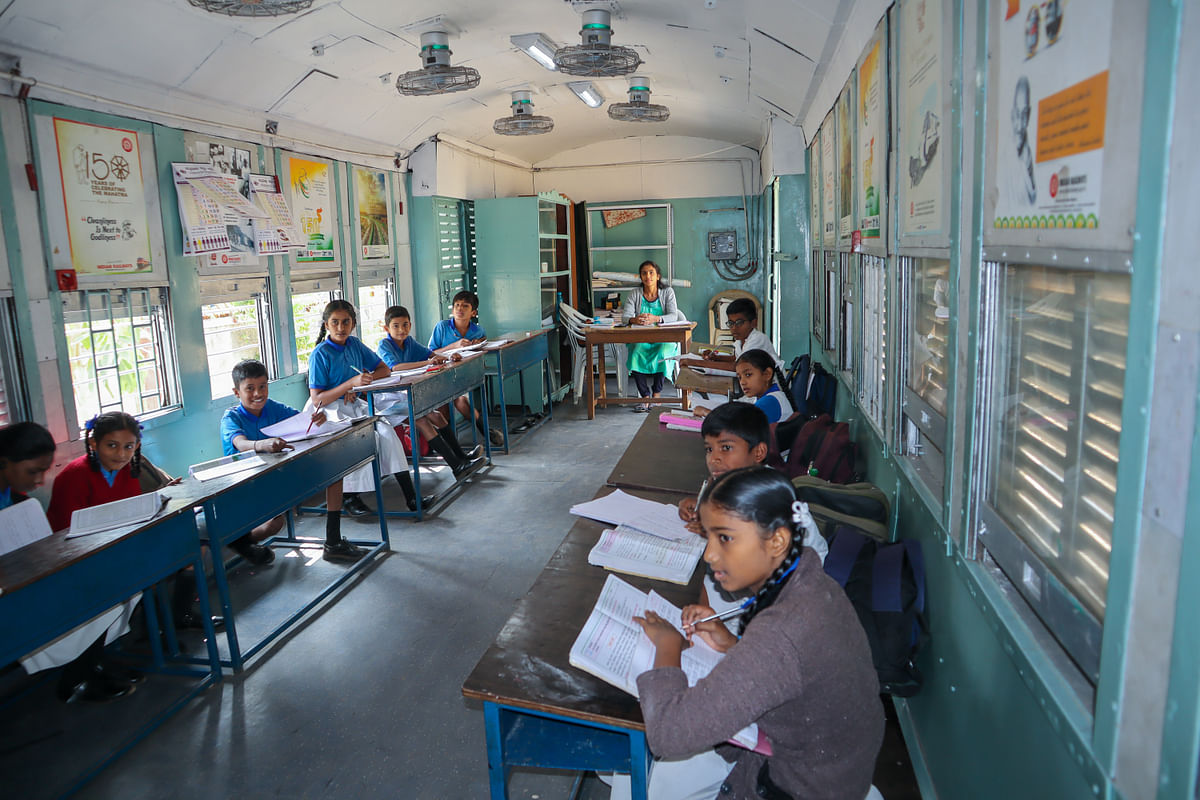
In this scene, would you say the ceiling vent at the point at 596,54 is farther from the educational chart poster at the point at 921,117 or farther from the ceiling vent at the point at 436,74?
the educational chart poster at the point at 921,117

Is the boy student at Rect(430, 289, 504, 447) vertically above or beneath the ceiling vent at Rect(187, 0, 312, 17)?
beneath

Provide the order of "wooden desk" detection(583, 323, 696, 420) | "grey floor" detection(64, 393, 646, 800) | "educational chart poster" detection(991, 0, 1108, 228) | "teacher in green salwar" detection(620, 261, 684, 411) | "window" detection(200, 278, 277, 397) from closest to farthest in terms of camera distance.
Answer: "educational chart poster" detection(991, 0, 1108, 228) < "grey floor" detection(64, 393, 646, 800) < "window" detection(200, 278, 277, 397) < "wooden desk" detection(583, 323, 696, 420) < "teacher in green salwar" detection(620, 261, 684, 411)

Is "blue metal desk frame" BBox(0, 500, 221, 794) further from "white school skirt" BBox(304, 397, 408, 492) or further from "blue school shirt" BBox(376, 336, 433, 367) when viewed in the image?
"blue school shirt" BBox(376, 336, 433, 367)

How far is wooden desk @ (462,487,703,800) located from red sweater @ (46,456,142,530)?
2.32 metres

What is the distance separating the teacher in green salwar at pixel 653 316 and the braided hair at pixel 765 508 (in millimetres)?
6696

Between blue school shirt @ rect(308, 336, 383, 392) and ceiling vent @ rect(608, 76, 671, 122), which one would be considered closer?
blue school shirt @ rect(308, 336, 383, 392)

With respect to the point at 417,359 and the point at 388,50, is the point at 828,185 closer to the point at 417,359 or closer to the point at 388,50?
the point at 388,50

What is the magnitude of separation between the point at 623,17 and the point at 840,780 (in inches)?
181

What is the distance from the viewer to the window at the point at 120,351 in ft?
12.9

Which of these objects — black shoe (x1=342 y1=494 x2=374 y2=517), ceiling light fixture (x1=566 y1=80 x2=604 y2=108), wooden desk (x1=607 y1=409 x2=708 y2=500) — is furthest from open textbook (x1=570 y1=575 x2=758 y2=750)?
ceiling light fixture (x1=566 y1=80 x2=604 y2=108)

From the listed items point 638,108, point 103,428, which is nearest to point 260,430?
point 103,428

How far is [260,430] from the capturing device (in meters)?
4.12

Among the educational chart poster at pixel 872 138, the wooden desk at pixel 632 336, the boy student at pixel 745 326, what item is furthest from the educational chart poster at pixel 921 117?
the wooden desk at pixel 632 336

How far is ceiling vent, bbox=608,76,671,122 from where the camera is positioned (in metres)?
6.43
